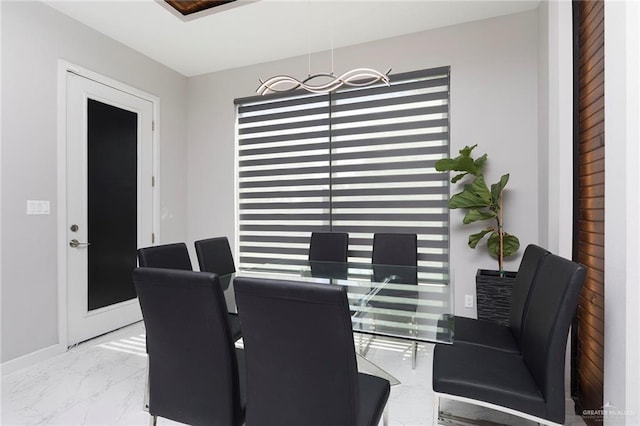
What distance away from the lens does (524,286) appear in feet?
5.82

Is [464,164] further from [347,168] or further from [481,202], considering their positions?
[347,168]

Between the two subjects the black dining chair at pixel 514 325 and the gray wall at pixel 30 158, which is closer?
the black dining chair at pixel 514 325

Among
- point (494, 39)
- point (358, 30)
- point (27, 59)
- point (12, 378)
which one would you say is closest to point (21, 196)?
point (27, 59)

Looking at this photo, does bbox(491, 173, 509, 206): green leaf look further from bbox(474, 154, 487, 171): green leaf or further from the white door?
the white door

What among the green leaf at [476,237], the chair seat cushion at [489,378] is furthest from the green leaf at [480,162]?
the chair seat cushion at [489,378]

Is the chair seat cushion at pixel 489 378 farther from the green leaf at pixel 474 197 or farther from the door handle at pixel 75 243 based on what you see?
the door handle at pixel 75 243

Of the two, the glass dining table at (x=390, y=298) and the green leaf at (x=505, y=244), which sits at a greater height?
the green leaf at (x=505, y=244)

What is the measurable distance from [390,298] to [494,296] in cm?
123

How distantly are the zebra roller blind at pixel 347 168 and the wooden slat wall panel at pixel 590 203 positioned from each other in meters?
1.06

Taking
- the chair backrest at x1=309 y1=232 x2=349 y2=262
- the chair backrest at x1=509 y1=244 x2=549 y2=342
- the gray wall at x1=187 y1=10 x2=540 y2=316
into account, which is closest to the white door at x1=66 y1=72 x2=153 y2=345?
the chair backrest at x1=309 y1=232 x2=349 y2=262

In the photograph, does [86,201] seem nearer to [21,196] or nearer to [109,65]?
[21,196]

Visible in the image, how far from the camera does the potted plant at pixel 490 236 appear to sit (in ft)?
8.46

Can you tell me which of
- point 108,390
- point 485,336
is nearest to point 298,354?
point 485,336

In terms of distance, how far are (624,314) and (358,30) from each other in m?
3.03
